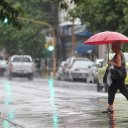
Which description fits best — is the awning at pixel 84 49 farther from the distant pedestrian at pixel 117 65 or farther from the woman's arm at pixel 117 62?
the woman's arm at pixel 117 62

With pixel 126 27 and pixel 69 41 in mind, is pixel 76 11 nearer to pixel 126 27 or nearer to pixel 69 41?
pixel 126 27

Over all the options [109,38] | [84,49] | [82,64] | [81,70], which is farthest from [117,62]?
[84,49]

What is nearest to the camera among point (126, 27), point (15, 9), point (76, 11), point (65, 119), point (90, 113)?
point (15, 9)

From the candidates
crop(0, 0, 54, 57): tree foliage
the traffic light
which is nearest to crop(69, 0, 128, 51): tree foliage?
the traffic light

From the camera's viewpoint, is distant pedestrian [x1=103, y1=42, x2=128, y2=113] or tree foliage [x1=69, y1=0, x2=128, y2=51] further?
tree foliage [x1=69, y1=0, x2=128, y2=51]

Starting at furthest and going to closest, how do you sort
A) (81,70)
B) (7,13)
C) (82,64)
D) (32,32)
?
1. (32,32)
2. (82,64)
3. (81,70)
4. (7,13)

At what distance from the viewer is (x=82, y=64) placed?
4647 centimetres

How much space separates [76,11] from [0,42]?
33.5m

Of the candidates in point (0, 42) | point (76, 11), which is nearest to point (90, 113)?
point (76, 11)

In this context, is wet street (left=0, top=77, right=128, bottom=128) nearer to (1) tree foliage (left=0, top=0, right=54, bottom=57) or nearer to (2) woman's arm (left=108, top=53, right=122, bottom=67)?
(2) woman's arm (left=108, top=53, right=122, bottom=67)

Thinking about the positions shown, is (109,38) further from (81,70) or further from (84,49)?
(84,49)

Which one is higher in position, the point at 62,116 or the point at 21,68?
the point at 62,116

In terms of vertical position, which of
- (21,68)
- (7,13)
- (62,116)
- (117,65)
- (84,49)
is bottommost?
(21,68)

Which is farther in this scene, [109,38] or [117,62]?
[109,38]
